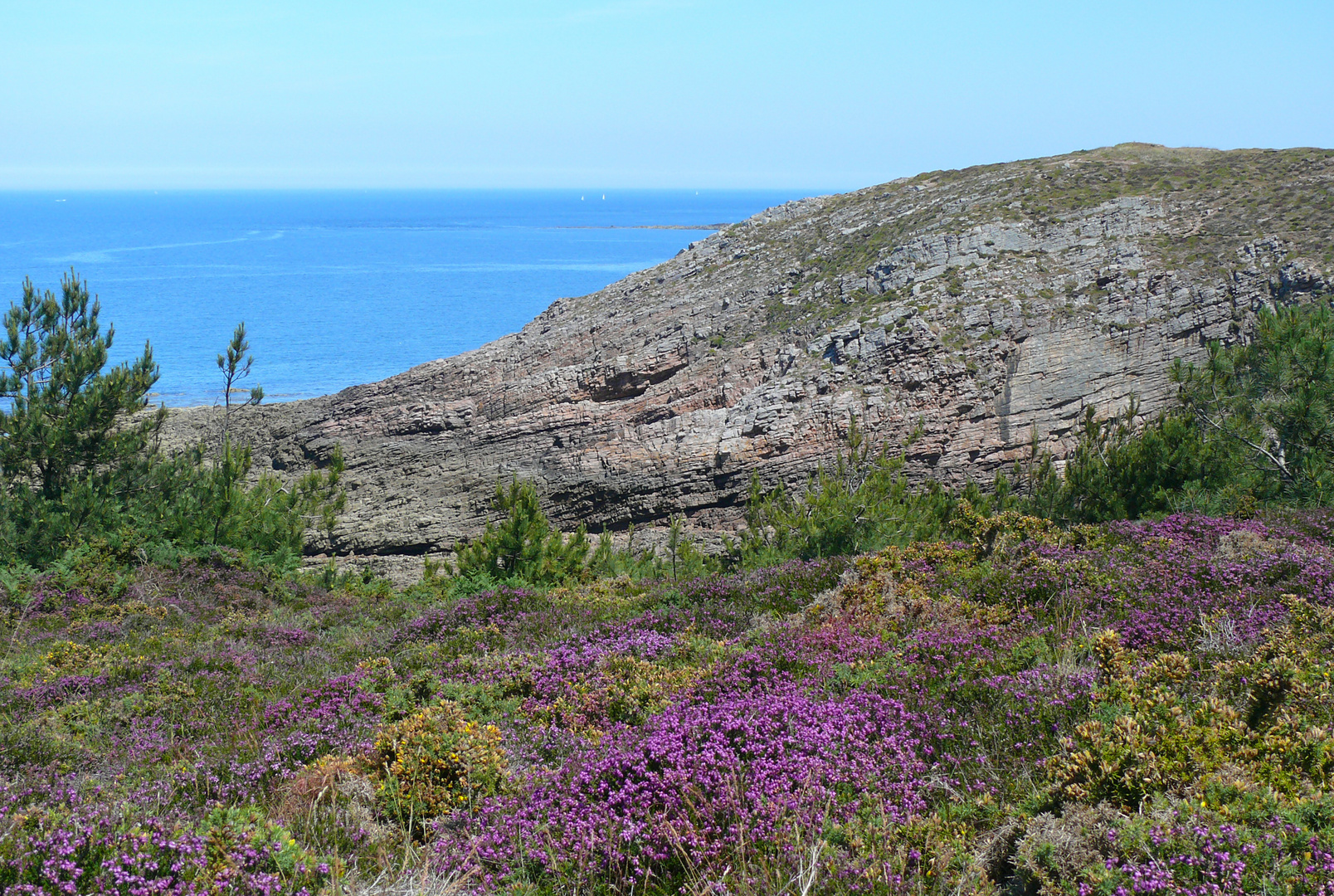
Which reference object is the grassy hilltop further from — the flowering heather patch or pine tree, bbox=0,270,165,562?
pine tree, bbox=0,270,165,562

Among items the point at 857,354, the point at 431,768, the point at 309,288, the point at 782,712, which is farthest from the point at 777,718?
the point at 309,288

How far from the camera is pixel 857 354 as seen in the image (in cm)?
2725

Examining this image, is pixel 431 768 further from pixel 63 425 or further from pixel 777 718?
pixel 63 425

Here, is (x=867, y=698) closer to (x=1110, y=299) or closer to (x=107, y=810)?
(x=107, y=810)

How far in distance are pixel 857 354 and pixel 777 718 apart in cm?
2327

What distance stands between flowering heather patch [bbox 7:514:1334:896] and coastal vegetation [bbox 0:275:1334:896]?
0.02m

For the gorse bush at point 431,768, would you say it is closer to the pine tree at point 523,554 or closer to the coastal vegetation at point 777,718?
the coastal vegetation at point 777,718

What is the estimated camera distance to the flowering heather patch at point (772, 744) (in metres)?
3.51

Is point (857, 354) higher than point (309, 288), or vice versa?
point (309, 288)

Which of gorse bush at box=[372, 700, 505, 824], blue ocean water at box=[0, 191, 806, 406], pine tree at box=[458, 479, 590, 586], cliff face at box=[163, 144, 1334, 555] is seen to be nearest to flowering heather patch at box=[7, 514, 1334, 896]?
gorse bush at box=[372, 700, 505, 824]

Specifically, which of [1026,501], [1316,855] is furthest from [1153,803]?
[1026,501]

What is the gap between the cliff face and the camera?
25.0 metres

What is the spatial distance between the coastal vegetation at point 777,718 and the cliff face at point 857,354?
1194cm

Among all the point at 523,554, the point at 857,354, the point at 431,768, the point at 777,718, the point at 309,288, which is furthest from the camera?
the point at 309,288
